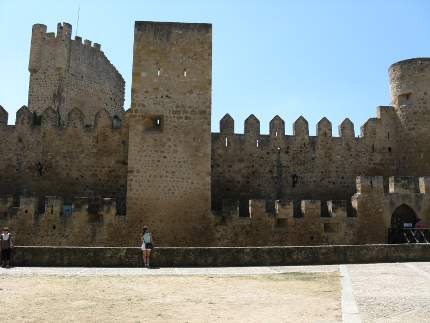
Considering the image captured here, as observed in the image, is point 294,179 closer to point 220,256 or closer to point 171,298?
point 220,256

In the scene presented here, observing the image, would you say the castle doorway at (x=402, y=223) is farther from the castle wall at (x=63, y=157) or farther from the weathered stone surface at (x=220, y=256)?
the castle wall at (x=63, y=157)

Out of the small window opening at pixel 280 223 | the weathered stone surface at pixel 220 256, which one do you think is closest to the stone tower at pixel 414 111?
the small window opening at pixel 280 223

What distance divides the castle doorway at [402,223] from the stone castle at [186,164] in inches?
2.6

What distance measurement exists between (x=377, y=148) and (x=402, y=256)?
25.6ft

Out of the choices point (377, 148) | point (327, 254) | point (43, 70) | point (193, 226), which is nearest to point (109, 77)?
point (43, 70)

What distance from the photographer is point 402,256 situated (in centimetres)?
1114

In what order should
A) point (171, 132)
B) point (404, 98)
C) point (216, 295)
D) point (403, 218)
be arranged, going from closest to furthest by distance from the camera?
point (216, 295) → point (171, 132) → point (403, 218) → point (404, 98)

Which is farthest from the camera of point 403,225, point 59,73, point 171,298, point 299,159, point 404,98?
point 59,73

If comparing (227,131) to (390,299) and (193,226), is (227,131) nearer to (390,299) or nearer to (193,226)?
(193,226)

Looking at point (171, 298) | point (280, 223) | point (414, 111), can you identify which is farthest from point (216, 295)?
point (414, 111)

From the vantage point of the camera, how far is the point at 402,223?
15211 millimetres

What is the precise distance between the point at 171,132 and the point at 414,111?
9.75m

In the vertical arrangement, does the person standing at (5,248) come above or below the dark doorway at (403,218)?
below

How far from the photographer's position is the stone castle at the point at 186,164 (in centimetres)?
1393
